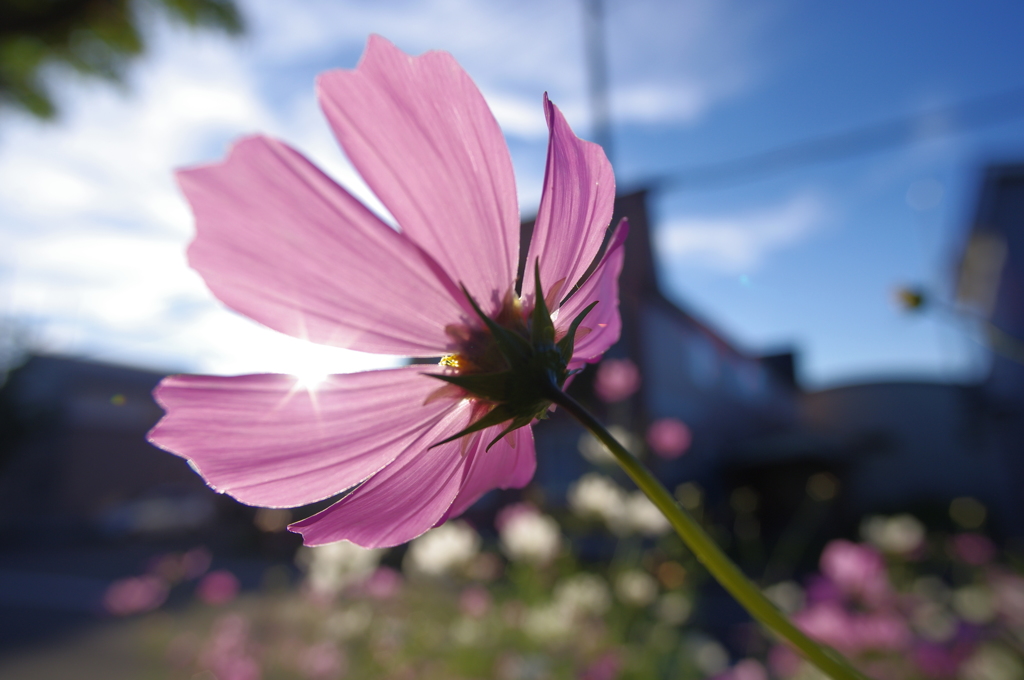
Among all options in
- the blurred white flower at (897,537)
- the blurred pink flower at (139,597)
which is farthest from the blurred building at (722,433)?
the blurred pink flower at (139,597)

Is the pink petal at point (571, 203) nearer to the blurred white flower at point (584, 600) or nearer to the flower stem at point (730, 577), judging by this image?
the flower stem at point (730, 577)

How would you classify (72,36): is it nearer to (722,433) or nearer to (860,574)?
(860,574)

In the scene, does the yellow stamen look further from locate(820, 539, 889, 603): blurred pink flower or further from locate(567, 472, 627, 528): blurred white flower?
locate(820, 539, 889, 603): blurred pink flower

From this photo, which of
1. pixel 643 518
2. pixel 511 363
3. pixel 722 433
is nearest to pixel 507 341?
pixel 511 363

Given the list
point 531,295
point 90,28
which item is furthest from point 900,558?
point 90,28

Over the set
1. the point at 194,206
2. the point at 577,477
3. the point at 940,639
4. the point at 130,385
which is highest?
the point at 194,206

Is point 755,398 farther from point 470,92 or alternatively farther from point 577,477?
point 470,92

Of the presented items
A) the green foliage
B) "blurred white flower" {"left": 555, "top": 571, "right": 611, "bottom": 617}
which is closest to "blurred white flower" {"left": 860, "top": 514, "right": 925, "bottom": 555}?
"blurred white flower" {"left": 555, "top": 571, "right": 611, "bottom": 617}
